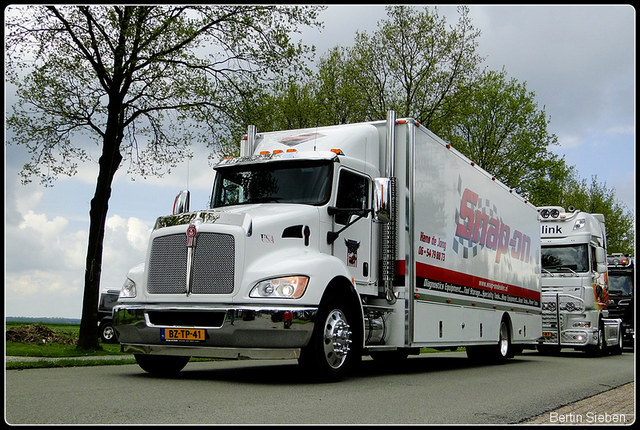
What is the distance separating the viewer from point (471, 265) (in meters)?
13.5

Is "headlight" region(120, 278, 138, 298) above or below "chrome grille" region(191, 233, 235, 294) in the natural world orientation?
below

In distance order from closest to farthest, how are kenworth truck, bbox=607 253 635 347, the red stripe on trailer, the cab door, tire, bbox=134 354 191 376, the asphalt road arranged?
the asphalt road, tire, bbox=134 354 191 376, the cab door, the red stripe on trailer, kenworth truck, bbox=607 253 635 347

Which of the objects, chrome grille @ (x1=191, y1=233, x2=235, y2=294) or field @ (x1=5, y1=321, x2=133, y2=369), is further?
field @ (x1=5, y1=321, x2=133, y2=369)

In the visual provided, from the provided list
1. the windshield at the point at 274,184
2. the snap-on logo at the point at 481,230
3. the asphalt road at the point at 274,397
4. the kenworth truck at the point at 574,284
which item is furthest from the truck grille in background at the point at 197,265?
the kenworth truck at the point at 574,284

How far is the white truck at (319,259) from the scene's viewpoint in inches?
340

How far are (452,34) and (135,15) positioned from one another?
16.6 metres

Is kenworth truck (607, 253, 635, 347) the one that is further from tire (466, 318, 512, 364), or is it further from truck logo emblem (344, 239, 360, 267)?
truck logo emblem (344, 239, 360, 267)

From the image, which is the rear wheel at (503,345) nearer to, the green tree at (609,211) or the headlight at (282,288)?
the headlight at (282,288)

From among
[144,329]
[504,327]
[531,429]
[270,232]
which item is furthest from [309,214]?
[504,327]

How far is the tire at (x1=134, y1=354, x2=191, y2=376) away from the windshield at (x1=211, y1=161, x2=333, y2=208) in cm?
231

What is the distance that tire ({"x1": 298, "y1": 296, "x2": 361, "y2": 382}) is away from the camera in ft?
28.8

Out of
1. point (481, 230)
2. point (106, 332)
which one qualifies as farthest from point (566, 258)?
point (106, 332)

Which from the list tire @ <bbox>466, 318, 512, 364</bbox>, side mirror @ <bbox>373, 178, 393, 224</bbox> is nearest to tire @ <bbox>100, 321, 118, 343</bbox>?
tire @ <bbox>466, 318, 512, 364</bbox>

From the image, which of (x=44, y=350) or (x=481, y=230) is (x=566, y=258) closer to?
(x=481, y=230)
